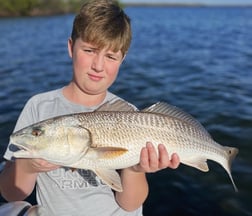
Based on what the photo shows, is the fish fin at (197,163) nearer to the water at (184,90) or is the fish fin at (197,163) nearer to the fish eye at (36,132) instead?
the fish eye at (36,132)

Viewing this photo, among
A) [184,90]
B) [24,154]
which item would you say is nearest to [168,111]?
[24,154]

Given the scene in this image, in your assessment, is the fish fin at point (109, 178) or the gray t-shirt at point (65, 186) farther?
the gray t-shirt at point (65, 186)

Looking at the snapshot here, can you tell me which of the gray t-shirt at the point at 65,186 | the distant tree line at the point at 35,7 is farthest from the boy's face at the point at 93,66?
the distant tree line at the point at 35,7

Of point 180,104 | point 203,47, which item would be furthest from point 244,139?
point 203,47

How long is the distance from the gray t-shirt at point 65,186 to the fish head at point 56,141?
408 mm

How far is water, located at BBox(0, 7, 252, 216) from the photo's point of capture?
608 cm

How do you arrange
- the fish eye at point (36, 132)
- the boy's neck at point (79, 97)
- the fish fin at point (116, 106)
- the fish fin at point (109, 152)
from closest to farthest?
the fish fin at point (109, 152)
the fish eye at point (36, 132)
the fish fin at point (116, 106)
the boy's neck at point (79, 97)

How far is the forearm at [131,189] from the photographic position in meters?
3.42

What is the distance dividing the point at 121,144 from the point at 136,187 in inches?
24.5

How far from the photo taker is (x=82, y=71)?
349cm

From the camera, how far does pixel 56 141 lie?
308 centimetres

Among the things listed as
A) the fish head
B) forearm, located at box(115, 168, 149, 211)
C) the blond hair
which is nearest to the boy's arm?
forearm, located at box(115, 168, 149, 211)

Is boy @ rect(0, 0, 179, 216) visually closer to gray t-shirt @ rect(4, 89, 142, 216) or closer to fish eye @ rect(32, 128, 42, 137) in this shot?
gray t-shirt @ rect(4, 89, 142, 216)

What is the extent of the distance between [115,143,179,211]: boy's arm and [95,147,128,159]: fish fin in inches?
8.2
